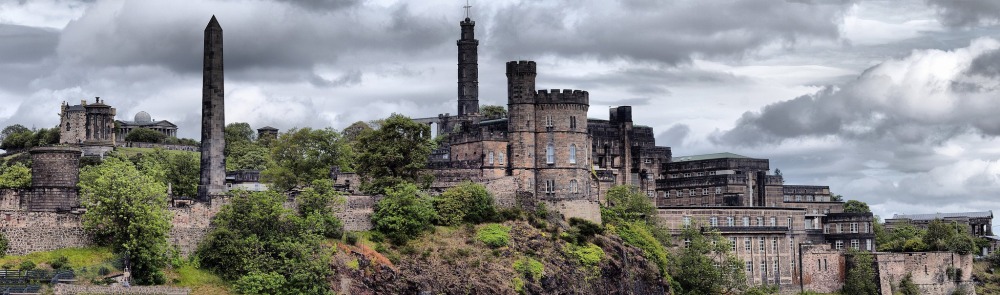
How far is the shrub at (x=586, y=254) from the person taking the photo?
289 ft

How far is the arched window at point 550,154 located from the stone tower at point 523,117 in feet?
3.09

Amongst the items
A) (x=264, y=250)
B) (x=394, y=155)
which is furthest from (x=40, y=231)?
(x=394, y=155)

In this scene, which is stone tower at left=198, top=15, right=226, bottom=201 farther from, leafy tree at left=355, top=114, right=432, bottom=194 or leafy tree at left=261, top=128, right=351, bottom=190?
leafy tree at left=261, top=128, right=351, bottom=190

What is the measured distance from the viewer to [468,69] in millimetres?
137750

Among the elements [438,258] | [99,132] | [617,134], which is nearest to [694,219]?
[617,134]

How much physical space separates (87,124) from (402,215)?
68235 mm

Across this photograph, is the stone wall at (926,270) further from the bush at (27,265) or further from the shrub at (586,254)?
the bush at (27,265)

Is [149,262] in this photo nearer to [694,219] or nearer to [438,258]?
[438,258]

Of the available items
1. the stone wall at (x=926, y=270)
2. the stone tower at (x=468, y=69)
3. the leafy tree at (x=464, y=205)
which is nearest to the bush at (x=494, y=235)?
the leafy tree at (x=464, y=205)

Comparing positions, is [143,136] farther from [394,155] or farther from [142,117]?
[394,155]

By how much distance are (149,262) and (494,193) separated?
2825cm

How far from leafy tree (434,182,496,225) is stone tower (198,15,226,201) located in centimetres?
1392

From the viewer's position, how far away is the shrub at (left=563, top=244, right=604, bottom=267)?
289 ft

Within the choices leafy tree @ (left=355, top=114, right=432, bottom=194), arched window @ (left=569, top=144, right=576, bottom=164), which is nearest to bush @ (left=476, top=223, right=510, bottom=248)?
leafy tree @ (left=355, top=114, right=432, bottom=194)
